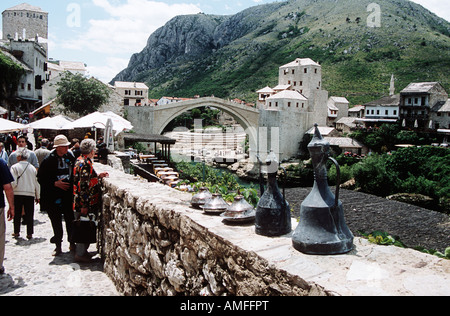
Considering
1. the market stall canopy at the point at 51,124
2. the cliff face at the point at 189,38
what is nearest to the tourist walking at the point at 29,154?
the market stall canopy at the point at 51,124

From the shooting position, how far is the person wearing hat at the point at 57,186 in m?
4.09

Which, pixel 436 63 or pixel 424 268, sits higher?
pixel 436 63

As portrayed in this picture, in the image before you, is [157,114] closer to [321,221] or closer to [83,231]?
[83,231]

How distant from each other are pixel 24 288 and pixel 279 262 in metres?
2.67

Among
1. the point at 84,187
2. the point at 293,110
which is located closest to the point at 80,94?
the point at 84,187

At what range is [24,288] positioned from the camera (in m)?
3.17

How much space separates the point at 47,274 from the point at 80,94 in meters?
16.7

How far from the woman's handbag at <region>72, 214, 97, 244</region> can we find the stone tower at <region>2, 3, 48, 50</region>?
181 ft

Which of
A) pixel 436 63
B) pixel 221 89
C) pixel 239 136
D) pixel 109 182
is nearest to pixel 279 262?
pixel 109 182

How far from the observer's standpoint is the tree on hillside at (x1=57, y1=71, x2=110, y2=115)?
18.6 m

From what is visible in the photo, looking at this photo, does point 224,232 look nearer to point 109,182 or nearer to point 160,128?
point 109,182

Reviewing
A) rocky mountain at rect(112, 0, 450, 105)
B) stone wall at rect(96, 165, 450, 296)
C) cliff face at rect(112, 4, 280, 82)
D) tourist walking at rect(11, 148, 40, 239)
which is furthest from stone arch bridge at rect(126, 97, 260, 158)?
cliff face at rect(112, 4, 280, 82)

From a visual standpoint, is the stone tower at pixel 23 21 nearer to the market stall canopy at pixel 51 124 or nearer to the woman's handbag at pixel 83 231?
the market stall canopy at pixel 51 124

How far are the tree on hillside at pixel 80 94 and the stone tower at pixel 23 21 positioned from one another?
3824 centimetres
